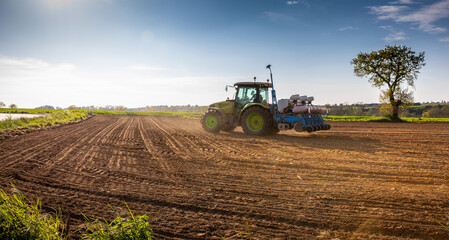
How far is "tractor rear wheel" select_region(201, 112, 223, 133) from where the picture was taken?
571 inches

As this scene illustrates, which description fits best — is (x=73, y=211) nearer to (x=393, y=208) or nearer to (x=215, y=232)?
(x=215, y=232)

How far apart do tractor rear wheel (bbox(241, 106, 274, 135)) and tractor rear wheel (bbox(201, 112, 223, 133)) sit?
5.80ft

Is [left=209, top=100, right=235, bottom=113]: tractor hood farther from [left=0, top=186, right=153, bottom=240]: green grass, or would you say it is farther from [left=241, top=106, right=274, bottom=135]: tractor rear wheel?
[left=0, top=186, right=153, bottom=240]: green grass

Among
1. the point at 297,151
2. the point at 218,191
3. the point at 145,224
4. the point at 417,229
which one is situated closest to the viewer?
the point at 145,224

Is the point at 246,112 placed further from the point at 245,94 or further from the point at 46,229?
the point at 46,229

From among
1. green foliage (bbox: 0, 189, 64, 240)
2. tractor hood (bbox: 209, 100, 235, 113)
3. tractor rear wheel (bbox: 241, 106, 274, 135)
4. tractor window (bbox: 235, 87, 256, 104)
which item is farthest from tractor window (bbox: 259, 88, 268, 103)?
green foliage (bbox: 0, 189, 64, 240)

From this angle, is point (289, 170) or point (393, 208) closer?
point (393, 208)

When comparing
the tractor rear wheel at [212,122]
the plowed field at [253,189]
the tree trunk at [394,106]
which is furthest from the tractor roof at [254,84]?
the tree trunk at [394,106]

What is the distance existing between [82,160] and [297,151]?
6383 mm

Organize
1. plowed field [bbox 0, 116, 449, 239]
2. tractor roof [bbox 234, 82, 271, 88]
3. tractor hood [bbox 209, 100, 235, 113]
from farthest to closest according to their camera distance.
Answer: tractor hood [bbox 209, 100, 235, 113]
tractor roof [bbox 234, 82, 271, 88]
plowed field [bbox 0, 116, 449, 239]

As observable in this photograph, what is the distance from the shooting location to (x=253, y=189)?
478cm

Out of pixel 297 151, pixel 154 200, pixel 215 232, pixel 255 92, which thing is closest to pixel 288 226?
pixel 215 232

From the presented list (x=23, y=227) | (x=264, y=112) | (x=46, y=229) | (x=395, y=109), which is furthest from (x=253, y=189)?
(x=395, y=109)

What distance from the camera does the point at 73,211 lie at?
151 inches
